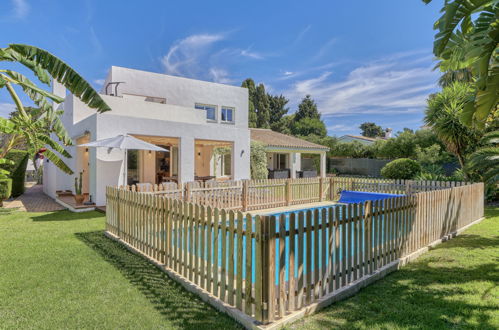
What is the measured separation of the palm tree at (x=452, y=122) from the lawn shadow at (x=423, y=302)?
1178 centimetres

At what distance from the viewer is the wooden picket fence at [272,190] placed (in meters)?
11.8

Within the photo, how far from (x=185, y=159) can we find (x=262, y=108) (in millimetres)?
49285

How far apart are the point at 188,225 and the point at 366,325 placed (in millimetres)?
3309

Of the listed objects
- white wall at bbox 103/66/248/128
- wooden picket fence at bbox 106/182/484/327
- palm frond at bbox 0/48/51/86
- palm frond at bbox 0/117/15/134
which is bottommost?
wooden picket fence at bbox 106/182/484/327

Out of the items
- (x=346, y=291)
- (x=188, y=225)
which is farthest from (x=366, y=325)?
(x=188, y=225)

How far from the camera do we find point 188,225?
5.52m

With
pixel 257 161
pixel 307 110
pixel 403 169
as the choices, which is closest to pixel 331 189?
pixel 257 161

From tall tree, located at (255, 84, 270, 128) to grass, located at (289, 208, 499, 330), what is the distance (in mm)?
57695

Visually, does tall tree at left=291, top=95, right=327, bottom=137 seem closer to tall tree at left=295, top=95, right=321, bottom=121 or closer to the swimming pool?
tall tree at left=295, top=95, right=321, bottom=121

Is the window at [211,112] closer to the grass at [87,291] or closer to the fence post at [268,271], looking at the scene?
the grass at [87,291]

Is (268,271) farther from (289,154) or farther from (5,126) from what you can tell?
(289,154)

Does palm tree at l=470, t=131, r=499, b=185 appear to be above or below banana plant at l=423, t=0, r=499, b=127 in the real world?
below

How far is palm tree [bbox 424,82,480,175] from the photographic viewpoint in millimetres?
15859

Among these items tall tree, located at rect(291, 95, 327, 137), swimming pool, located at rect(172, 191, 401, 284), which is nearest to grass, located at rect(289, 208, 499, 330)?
swimming pool, located at rect(172, 191, 401, 284)
